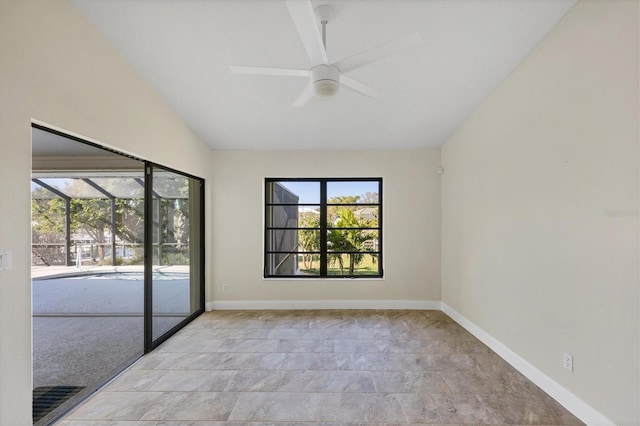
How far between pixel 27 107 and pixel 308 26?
1.83m

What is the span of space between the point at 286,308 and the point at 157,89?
345 cm

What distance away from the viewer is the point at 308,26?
161 centimetres

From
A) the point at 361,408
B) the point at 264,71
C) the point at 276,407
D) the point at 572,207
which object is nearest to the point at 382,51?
the point at 264,71

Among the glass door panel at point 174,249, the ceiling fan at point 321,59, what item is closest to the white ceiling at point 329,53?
the ceiling fan at point 321,59

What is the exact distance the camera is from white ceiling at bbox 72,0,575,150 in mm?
2137

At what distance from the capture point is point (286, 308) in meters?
4.51

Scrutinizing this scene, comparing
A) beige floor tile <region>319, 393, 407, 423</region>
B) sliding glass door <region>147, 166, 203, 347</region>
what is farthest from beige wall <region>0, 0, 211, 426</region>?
beige floor tile <region>319, 393, 407, 423</region>

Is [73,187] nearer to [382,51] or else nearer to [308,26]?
[308,26]

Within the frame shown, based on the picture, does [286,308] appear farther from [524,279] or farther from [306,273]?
[524,279]

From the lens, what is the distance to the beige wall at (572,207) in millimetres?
1734

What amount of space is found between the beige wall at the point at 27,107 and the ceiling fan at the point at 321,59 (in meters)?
1.24

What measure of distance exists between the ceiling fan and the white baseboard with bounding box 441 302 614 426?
9.00ft

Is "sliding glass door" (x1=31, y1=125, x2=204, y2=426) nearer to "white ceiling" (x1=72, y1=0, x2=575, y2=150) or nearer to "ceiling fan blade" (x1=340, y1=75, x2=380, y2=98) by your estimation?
"white ceiling" (x1=72, y1=0, x2=575, y2=150)

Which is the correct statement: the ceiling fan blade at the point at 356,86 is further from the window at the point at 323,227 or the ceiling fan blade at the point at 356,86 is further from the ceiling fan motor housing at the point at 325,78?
the window at the point at 323,227
